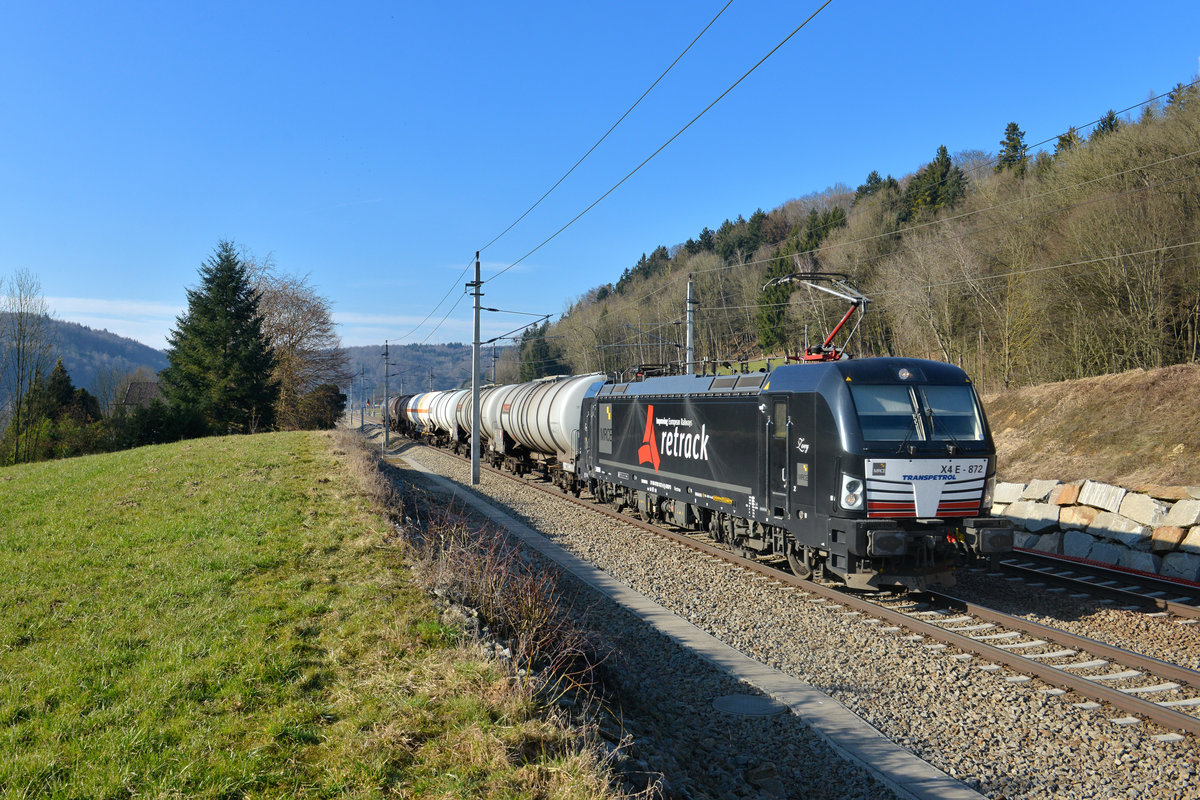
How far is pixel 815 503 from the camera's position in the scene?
32.7 ft

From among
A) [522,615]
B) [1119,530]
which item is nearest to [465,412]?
[1119,530]

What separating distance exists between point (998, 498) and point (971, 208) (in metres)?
26.7

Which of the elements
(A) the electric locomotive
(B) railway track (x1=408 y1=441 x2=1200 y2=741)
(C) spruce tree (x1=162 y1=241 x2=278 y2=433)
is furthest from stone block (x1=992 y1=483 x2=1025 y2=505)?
(C) spruce tree (x1=162 y1=241 x2=278 y2=433)

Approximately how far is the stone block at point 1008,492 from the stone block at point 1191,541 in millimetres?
3810

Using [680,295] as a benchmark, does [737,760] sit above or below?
below

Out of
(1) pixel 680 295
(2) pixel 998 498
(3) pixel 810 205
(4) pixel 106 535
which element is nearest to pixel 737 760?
(4) pixel 106 535

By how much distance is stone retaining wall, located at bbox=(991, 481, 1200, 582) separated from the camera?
37.9ft

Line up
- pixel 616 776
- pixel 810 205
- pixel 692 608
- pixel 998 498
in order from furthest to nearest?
pixel 810 205 → pixel 998 498 → pixel 692 608 → pixel 616 776

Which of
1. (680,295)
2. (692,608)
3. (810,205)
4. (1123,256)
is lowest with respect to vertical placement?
(692,608)

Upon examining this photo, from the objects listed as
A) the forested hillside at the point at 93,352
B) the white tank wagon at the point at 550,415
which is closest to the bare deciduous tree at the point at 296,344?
the white tank wagon at the point at 550,415

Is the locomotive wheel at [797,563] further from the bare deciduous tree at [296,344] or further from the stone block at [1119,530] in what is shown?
the bare deciduous tree at [296,344]

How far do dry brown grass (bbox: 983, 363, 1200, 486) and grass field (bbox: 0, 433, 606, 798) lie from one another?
17.2m

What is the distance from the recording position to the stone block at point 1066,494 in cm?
1382

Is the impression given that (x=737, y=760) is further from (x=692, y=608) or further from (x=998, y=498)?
(x=998, y=498)
